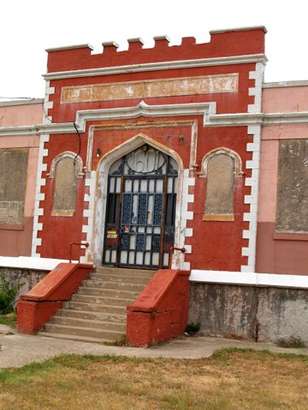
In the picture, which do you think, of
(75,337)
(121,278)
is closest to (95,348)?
(75,337)

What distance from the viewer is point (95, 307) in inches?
527

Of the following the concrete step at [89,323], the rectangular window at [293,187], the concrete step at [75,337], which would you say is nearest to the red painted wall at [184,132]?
the rectangular window at [293,187]

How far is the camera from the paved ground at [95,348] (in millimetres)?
10062

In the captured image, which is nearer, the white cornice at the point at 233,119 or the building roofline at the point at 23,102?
the white cornice at the point at 233,119

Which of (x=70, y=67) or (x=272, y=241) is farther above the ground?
(x=70, y=67)

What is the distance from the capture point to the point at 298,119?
13.3 meters

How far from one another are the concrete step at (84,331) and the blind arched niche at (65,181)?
3409 millimetres

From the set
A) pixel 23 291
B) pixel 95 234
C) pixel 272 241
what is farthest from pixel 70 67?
pixel 272 241

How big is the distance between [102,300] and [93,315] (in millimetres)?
618

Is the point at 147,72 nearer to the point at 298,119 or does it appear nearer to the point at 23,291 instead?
the point at 298,119

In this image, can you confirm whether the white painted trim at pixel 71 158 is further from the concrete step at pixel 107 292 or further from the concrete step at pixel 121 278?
the concrete step at pixel 107 292

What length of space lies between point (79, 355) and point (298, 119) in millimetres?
6889

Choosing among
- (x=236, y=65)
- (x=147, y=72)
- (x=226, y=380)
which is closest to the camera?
(x=226, y=380)

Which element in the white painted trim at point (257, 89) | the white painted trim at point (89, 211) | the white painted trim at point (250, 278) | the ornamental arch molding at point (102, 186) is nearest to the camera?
the white painted trim at point (250, 278)
